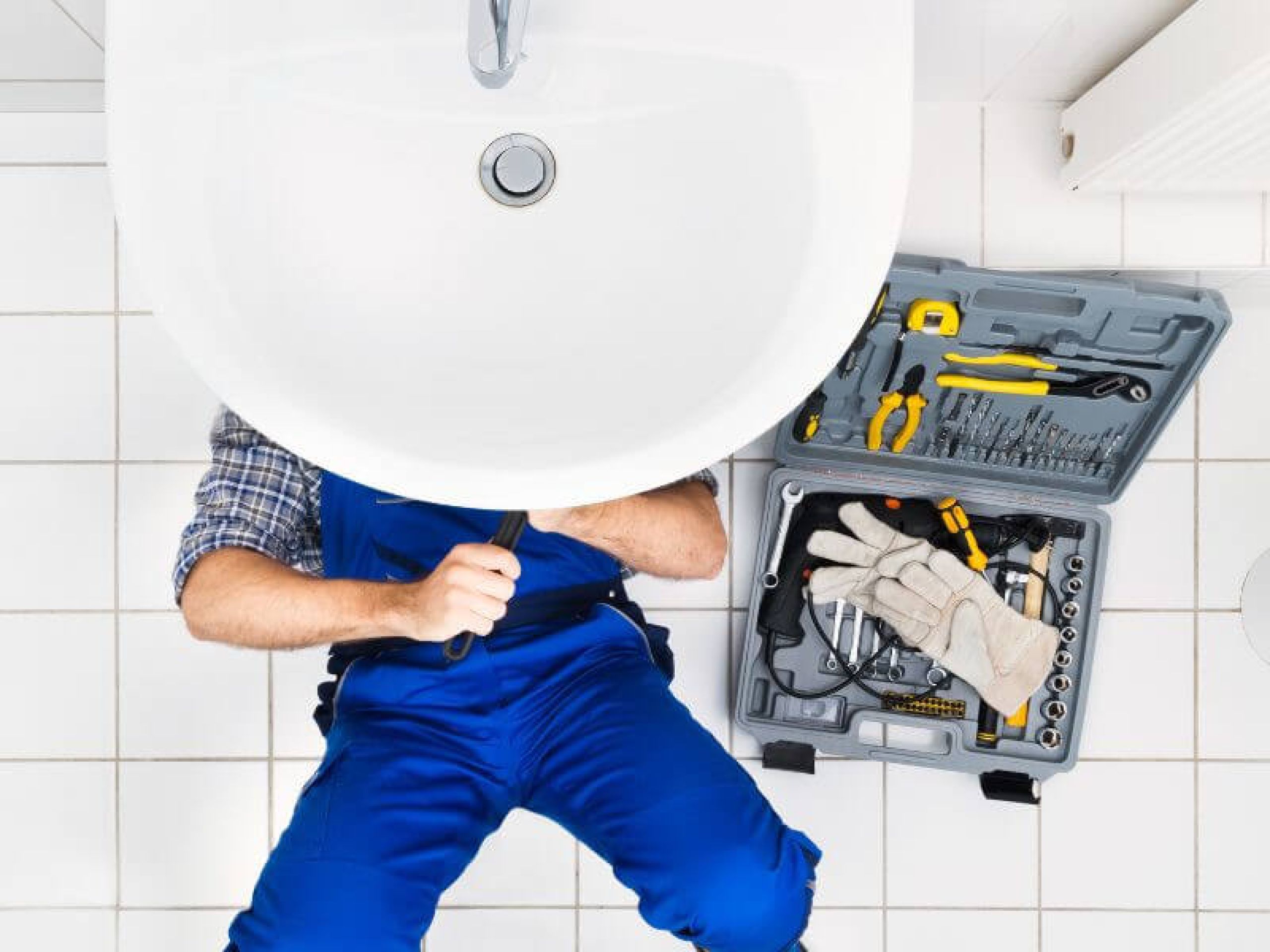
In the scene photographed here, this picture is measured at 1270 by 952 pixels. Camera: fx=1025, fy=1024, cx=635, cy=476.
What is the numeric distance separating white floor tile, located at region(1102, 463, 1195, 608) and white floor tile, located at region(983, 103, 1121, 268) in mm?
430

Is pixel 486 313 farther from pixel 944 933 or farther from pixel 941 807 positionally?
pixel 944 933

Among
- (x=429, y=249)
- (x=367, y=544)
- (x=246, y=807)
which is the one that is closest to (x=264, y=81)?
(x=429, y=249)

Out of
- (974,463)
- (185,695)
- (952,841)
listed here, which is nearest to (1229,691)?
(952,841)

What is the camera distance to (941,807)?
155 cm

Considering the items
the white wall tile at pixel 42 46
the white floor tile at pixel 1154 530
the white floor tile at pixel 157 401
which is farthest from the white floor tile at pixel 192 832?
the white floor tile at pixel 1154 530

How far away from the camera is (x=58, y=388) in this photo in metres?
1.49

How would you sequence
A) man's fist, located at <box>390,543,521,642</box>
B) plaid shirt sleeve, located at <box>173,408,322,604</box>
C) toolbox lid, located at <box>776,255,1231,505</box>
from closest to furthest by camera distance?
man's fist, located at <box>390,543,521,642</box> → plaid shirt sleeve, located at <box>173,408,322,604</box> → toolbox lid, located at <box>776,255,1231,505</box>

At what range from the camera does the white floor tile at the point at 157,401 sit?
148cm

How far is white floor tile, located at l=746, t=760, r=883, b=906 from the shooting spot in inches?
60.7

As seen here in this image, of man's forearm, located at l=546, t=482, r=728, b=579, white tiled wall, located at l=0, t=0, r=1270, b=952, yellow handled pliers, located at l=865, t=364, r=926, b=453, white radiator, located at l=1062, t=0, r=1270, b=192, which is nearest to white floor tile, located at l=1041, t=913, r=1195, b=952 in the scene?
white tiled wall, located at l=0, t=0, r=1270, b=952

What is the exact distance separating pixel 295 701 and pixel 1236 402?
4.82ft

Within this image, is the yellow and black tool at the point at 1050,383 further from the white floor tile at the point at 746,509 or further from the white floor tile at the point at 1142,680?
the white floor tile at the point at 1142,680

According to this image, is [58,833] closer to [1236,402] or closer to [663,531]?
[663,531]

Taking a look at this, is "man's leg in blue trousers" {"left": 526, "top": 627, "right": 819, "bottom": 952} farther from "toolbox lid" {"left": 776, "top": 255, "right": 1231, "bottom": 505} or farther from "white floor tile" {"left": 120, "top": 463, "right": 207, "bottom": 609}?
"white floor tile" {"left": 120, "top": 463, "right": 207, "bottom": 609}
